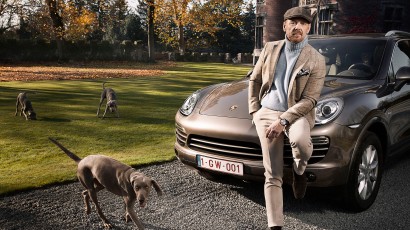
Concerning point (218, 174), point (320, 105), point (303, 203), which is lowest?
point (303, 203)

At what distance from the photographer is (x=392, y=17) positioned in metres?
30.8

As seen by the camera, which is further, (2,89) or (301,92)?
(2,89)

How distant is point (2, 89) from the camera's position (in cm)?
1428

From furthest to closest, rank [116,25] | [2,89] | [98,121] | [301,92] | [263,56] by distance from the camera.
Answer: [116,25]
[2,89]
[98,121]
[263,56]
[301,92]

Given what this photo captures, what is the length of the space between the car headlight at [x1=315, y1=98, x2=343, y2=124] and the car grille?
0.20 m

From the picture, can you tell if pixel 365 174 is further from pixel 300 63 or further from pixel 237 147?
pixel 300 63

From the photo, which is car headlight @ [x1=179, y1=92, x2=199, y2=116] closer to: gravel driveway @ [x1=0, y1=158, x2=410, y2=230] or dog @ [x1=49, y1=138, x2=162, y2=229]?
gravel driveway @ [x1=0, y1=158, x2=410, y2=230]

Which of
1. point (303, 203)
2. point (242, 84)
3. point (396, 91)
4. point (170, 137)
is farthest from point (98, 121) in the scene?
point (396, 91)

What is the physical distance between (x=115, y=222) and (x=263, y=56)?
2072 millimetres

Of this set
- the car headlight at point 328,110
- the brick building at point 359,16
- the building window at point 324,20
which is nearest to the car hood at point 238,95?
the car headlight at point 328,110

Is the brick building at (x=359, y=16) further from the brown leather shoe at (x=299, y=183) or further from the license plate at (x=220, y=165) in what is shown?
the brown leather shoe at (x=299, y=183)

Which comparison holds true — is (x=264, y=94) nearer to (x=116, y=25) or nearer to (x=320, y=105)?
(x=320, y=105)

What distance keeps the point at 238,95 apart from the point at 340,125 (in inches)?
47.5

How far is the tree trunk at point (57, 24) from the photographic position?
29.7 meters
